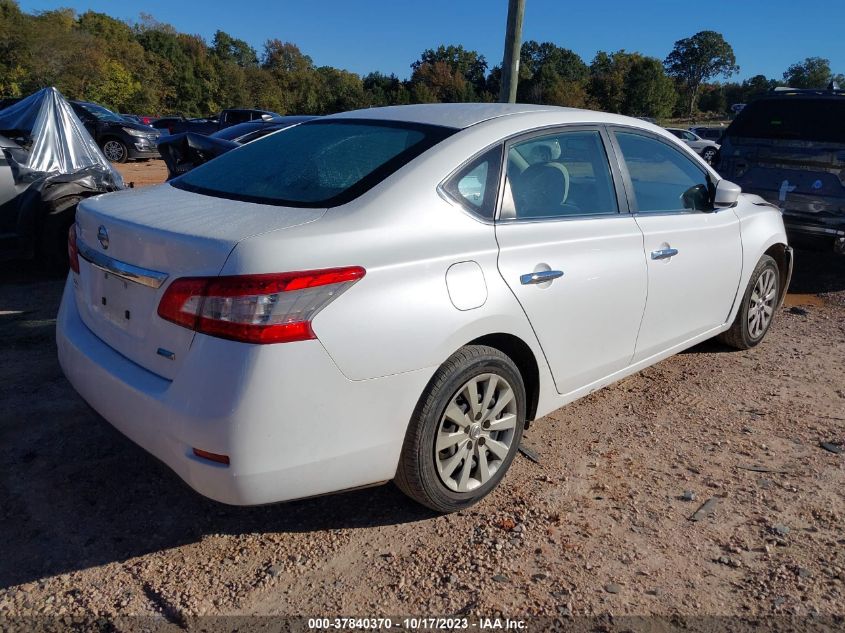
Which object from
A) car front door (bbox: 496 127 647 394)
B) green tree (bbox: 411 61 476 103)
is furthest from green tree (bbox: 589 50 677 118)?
car front door (bbox: 496 127 647 394)

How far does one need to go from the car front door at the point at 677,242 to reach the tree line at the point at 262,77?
137 ft

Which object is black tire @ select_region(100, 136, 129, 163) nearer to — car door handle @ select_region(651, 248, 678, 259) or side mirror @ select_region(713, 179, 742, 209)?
side mirror @ select_region(713, 179, 742, 209)

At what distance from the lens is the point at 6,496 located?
291 centimetres

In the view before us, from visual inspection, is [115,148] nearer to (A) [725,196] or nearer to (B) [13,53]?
Answer: (A) [725,196]

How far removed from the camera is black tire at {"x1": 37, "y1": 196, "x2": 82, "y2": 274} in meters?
6.03

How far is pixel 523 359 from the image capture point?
305cm

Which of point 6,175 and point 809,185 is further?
point 809,185

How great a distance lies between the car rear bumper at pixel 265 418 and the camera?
86.3 inches

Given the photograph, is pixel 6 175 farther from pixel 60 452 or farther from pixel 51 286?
pixel 60 452

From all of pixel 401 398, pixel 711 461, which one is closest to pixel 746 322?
pixel 711 461

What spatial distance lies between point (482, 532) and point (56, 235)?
5019 mm

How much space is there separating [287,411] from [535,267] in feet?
4.06

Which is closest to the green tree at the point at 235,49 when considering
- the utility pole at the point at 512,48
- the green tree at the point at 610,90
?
the green tree at the point at 610,90

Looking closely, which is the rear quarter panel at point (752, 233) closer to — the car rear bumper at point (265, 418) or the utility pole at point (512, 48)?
the car rear bumper at point (265, 418)
